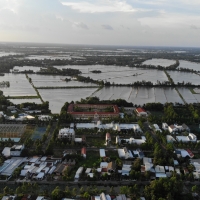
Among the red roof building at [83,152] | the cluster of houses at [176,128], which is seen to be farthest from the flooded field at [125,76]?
the red roof building at [83,152]

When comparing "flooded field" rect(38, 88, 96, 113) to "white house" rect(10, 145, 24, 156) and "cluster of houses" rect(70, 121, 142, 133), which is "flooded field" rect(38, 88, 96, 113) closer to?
"cluster of houses" rect(70, 121, 142, 133)

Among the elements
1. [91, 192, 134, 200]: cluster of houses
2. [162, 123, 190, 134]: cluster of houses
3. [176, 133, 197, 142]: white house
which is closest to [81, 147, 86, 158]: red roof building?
[91, 192, 134, 200]: cluster of houses

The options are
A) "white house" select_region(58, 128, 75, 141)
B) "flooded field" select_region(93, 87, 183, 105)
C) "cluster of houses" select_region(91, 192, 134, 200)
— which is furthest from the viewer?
"flooded field" select_region(93, 87, 183, 105)

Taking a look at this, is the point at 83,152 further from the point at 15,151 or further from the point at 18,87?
the point at 18,87

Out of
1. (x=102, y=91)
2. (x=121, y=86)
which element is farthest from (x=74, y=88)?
(x=121, y=86)

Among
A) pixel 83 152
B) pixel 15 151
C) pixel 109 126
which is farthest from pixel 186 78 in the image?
pixel 15 151

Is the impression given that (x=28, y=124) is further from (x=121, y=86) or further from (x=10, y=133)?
(x=121, y=86)
